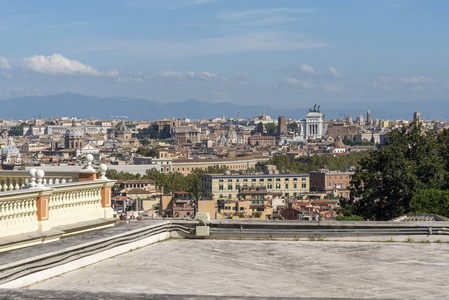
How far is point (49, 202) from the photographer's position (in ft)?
25.1

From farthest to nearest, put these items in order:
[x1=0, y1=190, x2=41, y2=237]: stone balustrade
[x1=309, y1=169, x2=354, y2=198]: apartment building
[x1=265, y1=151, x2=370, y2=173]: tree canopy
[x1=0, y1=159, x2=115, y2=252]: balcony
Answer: [x1=265, y1=151, x2=370, y2=173]: tree canopy
[x1=309, y1=169, x2=354, y2=198]: apartment building
[x1=0, y1=159, x2=115, y2=252]: balcony
[x1=0, y1=190, x2=41, y2=237]: stone balustrade

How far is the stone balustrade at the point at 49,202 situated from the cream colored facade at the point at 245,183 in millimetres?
73111

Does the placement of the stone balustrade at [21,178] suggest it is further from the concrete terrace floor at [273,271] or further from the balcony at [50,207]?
the concrete terrace floor at [273,271]

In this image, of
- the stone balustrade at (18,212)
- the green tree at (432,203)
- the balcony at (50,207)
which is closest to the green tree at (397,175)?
the green tree at (432,203)

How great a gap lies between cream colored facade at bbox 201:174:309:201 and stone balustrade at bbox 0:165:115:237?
73.1 meters

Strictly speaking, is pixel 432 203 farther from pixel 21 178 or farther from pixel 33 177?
pixel 33 177

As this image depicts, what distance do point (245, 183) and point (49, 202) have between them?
3116 inches

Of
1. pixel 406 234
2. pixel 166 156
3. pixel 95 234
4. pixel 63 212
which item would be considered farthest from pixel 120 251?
pixel 166 156

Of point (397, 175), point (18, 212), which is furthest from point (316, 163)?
point (18, 212)

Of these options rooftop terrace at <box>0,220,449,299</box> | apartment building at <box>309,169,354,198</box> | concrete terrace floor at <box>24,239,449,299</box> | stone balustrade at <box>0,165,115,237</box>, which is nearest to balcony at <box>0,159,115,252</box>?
stone balustrade at <box>0,165,115,237</box>

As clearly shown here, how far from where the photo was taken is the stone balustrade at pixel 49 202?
22.8 feet

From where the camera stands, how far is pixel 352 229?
765 cm

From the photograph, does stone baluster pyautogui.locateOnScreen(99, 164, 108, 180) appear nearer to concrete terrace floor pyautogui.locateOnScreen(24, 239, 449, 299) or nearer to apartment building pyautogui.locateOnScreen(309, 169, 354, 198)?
concrete terrace floor pyautogui.locateOnScreen(24, 239, 449, 299)

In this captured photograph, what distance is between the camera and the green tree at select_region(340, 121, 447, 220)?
18594 mm
